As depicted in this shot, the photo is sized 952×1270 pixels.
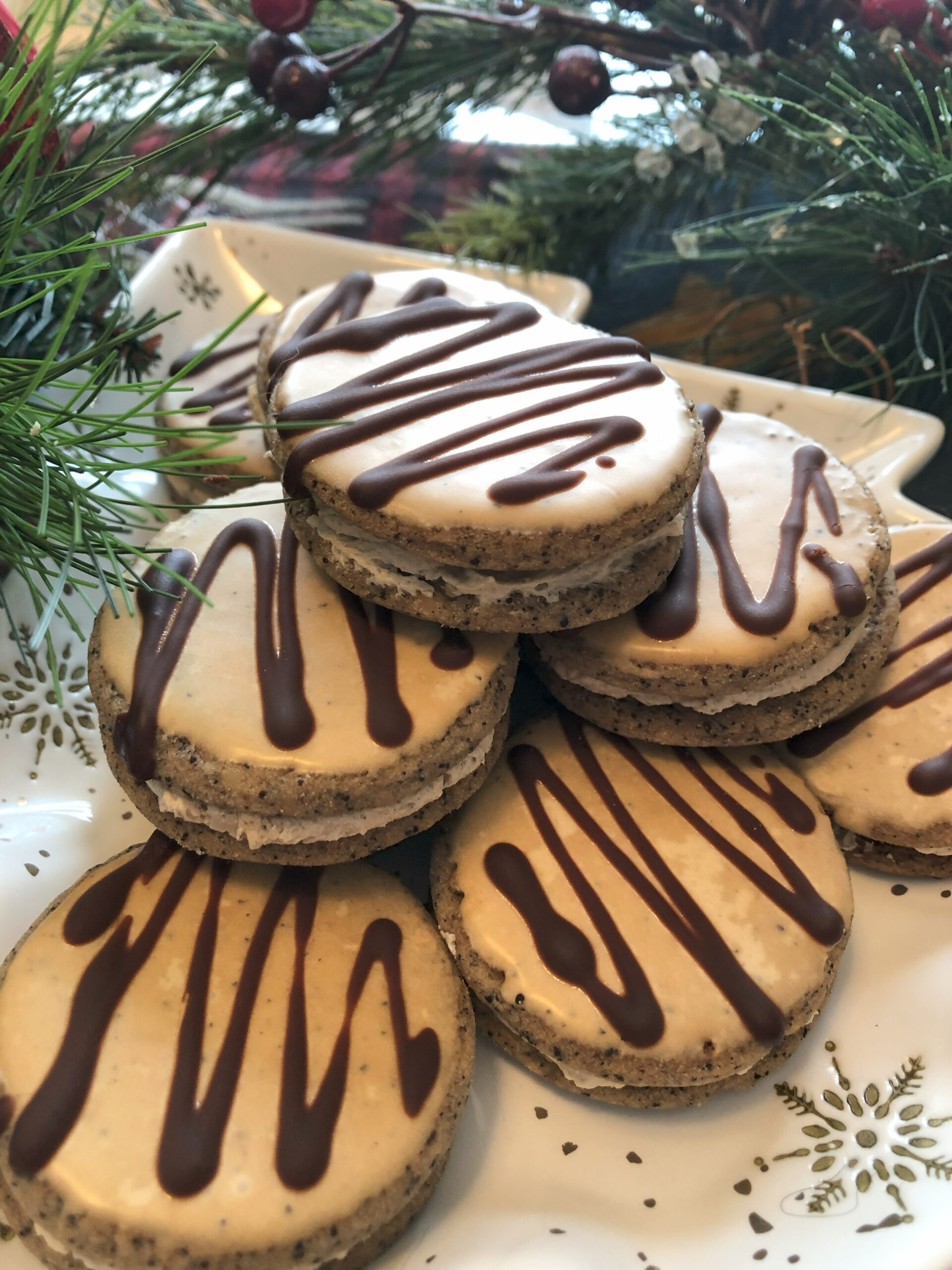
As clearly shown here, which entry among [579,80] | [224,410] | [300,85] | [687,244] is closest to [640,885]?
[224,410]

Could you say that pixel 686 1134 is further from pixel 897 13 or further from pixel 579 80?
pixel 897 13

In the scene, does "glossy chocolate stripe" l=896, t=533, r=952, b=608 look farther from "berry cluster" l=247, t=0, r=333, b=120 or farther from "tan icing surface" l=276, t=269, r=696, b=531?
"berry cluster" l=247, t=0, r=333, b=120

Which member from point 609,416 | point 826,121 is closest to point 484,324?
point 609,416

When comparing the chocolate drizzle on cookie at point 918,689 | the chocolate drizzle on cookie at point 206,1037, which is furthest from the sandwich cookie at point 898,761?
the chocolate drizzle on cookie at point 206,1037

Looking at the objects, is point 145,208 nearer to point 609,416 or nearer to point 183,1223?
point 609,416

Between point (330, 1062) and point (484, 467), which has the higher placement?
point (484, 467)

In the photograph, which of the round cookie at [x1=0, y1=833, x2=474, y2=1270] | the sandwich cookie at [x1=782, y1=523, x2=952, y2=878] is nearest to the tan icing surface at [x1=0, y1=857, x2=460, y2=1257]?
the round cookie at [x1=0, y1=833, x2=474, y2=1270]
